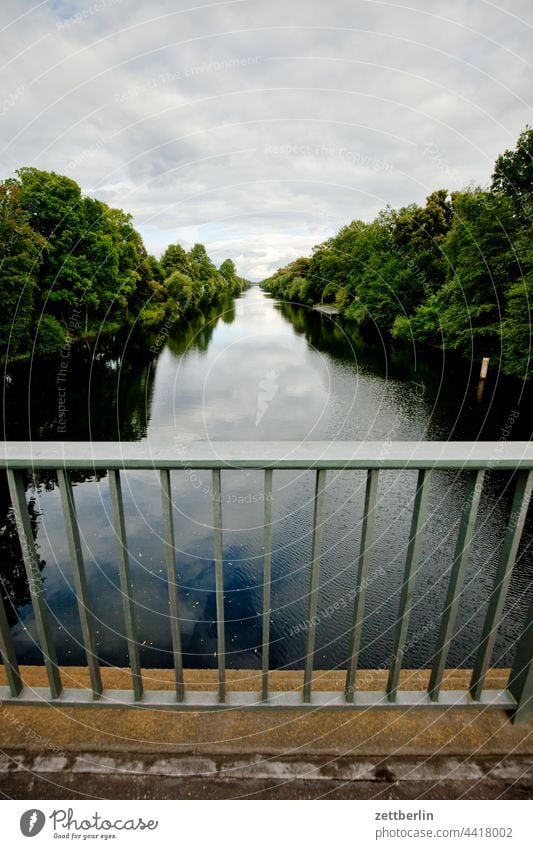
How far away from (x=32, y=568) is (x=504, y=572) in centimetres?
195

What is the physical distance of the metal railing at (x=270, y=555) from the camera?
1521mm

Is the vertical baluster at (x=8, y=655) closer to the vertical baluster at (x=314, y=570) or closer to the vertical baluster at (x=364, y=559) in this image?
the vertical baluster at (x=314, y=570)

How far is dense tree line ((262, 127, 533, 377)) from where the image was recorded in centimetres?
2131

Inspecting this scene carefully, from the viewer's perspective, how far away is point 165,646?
23.0 ft

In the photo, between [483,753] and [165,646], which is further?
[165,646]

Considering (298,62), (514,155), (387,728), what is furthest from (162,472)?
(514,155)

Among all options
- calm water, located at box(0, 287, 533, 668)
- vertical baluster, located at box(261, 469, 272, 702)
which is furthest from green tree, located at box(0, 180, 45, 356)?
vertical baluster, located at box(261, 469, 272, 702)

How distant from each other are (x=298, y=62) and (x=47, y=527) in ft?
33.6

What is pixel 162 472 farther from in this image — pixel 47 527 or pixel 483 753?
pixel 47 527

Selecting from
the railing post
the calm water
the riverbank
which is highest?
the railing post

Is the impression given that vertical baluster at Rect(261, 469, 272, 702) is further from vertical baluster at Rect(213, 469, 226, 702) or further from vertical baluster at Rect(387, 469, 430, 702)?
vertical baluster at Rect(387, 469, 430, 702)

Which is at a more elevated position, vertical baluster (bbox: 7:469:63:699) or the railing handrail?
the railing handrail

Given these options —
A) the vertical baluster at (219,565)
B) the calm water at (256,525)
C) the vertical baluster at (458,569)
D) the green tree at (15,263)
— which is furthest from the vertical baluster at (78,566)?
the green tree at (15,263)

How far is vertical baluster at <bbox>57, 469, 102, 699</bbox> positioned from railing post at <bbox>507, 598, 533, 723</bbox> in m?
1.86
